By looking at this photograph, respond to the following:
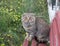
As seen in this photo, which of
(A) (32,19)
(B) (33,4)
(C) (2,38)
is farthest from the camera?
(B) (33,4)

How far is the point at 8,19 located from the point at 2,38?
26.3 inches

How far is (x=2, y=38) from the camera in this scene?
162 inches

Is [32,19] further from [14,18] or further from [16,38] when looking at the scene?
[14,18]

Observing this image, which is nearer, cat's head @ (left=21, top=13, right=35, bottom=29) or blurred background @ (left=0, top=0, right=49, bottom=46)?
cat's head @ (left=21, top=13, right=35, bottom=29)

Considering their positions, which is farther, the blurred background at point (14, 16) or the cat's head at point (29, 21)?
the blurred background at point (14, 16)

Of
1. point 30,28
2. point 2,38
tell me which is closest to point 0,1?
point 2,38

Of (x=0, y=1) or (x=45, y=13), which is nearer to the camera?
(x=45, y=13)

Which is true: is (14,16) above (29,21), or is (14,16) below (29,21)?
below

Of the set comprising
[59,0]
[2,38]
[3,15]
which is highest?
[59,0]

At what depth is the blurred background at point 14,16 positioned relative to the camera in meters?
4.15

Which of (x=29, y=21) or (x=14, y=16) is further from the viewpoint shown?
(x=14, y=16)

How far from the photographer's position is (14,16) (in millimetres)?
4812

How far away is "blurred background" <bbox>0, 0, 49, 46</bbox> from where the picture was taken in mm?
4153

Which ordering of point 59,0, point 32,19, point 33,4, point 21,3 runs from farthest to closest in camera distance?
point 21,3
point 33,4
point 59,0
point 32,19
